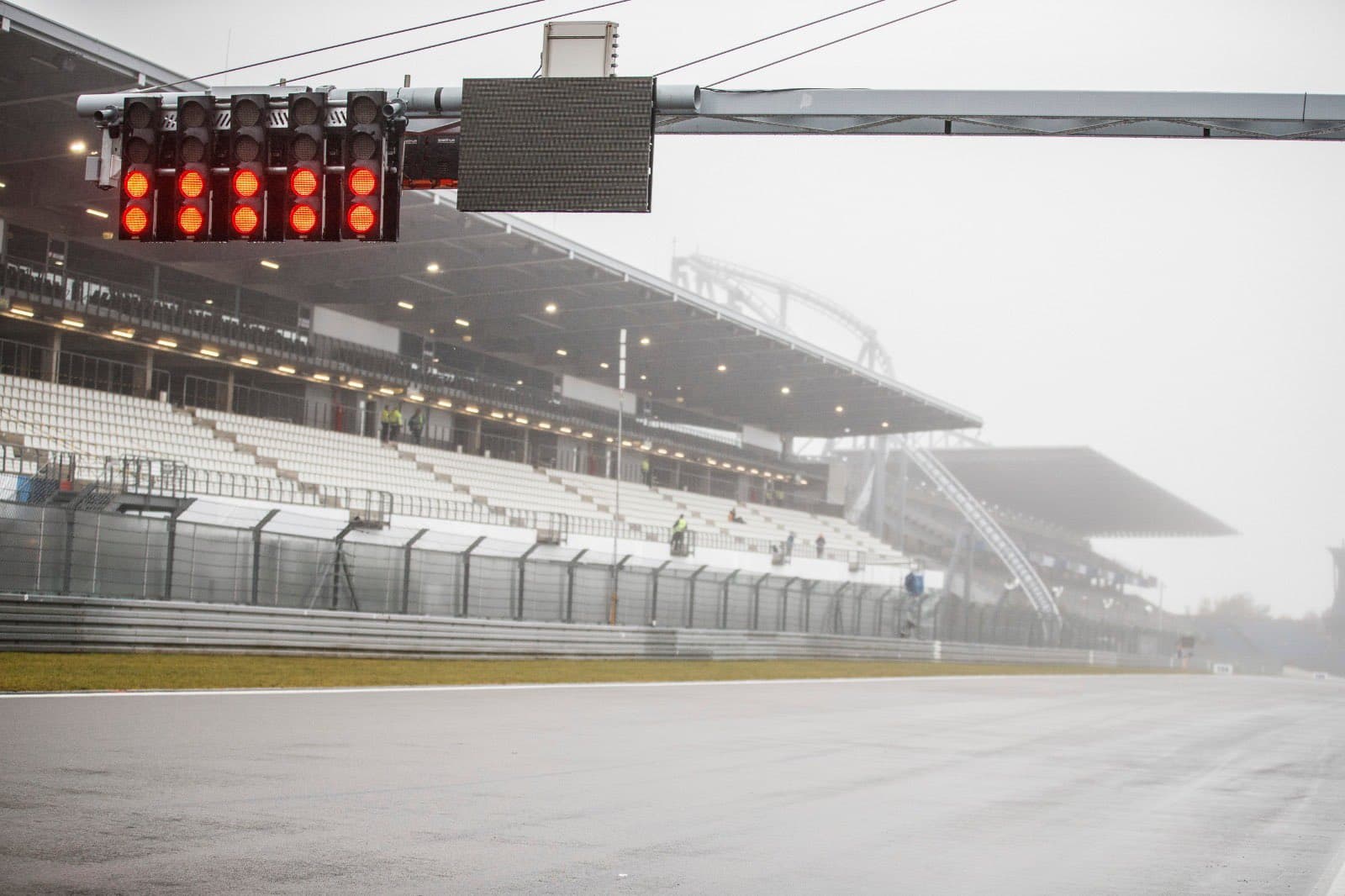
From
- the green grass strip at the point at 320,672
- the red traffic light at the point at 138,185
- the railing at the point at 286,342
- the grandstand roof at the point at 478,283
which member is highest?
the grandstand roof at the point at 478,283

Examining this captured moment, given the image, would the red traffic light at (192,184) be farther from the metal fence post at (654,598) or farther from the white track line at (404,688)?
the metal fence post at (654,598)

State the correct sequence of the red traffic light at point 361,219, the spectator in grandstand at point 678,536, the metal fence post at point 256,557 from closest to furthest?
1. the red traffic light at point 361,219
2. the metal fence post at point 256,557
3. the spectator in grandstand at point 678,536

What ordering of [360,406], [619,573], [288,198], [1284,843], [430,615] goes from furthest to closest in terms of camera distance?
[360,406], [619,573], [430,615], [288,198], [1284,843]

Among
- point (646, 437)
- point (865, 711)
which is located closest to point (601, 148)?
point (865, 711)

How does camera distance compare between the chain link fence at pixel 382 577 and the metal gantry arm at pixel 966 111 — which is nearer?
the metal gantry arm at pixel 966 111

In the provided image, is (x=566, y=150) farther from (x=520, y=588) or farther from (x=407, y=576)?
(x=520, y=588)

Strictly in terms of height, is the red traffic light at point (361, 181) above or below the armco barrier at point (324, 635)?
above

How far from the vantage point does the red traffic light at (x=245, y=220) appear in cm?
1029

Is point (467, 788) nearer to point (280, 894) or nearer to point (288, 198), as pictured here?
point (280, 894)

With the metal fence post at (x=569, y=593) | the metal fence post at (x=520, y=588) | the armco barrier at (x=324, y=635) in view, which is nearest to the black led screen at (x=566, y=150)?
the armco barrier at (x=324, y=635)


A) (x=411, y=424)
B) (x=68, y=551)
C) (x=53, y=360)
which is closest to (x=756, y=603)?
(x=411, y=424)

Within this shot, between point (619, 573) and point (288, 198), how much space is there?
64.5 ft

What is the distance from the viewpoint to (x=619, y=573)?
29297 mm

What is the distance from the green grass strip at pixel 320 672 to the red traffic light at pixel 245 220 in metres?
5.72
